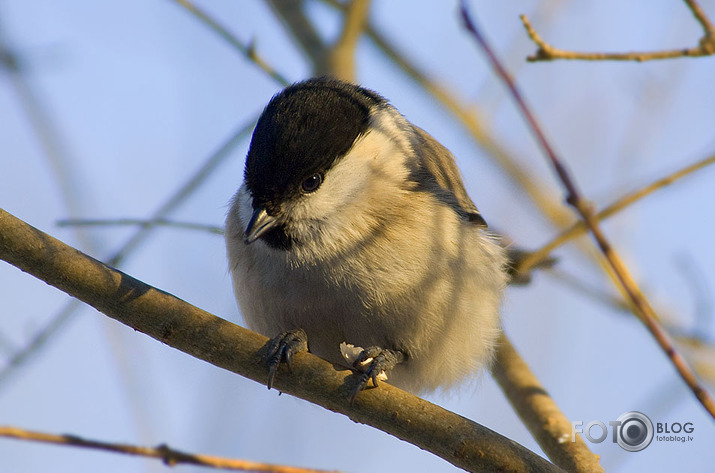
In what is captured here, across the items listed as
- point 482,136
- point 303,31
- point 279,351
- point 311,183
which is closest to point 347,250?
point 311,183

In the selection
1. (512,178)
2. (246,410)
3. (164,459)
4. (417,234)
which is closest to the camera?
(164,459)

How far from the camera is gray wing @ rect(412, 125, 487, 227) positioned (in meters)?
3.08

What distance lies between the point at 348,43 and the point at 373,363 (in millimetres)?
2053

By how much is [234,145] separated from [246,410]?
1.92 m

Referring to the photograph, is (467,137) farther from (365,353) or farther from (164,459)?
A: (164,459)

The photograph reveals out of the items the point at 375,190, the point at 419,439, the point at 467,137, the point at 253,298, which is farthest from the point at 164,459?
the point at 467,137

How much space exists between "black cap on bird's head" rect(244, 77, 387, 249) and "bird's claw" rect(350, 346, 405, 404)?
527 mm

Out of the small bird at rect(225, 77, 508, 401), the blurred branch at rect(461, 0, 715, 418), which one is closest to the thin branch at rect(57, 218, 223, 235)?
the small bird at rect(225, 77, 508, 401)

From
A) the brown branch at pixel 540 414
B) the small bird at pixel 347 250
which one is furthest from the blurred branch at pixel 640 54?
the brown branch at pixel 540 414

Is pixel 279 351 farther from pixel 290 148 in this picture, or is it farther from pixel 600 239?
pixel 600 239

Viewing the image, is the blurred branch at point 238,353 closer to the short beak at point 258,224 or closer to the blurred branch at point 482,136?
the short beak at point 258,224

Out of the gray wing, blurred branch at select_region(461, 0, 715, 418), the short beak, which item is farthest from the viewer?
the gray wing

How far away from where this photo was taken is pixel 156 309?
2.18 metres

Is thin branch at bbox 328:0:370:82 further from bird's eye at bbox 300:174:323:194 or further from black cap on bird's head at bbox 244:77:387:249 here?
bird's eye at bbox 300:174:323:194
